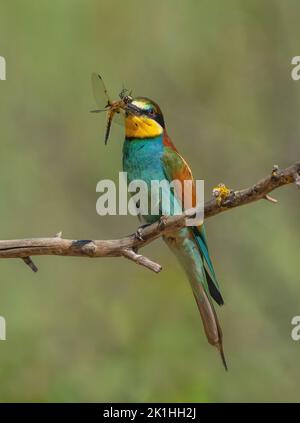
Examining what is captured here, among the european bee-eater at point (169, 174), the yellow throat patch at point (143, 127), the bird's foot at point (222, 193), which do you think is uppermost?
the yellow throat patch at point (143, 127)

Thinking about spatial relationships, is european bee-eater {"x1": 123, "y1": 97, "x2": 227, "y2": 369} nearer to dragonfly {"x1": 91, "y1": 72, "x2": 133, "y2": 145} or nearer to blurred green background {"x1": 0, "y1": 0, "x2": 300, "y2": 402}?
dragonfly {"x1": 91, "y1": 72, "x2": 133, "y2": 145}

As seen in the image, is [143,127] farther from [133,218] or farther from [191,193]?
[133,218]

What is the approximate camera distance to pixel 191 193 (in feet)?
12.7

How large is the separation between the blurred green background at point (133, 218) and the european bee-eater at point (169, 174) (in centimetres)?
47

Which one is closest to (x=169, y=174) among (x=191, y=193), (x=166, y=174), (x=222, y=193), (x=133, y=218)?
(x=166, y=174)

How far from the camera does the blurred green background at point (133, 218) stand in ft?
14.7

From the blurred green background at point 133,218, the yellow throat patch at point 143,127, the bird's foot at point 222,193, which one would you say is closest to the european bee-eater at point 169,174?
the yellow throat patch at point 143,127

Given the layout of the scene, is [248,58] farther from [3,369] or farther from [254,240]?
[3,369]

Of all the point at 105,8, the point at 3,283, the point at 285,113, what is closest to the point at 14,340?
the point at 3,283

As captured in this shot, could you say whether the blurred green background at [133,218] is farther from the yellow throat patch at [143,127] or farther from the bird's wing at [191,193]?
the yellow throat patch at [143,127]

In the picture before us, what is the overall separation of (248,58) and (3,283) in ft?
5.25

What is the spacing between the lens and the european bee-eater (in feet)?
12.6
